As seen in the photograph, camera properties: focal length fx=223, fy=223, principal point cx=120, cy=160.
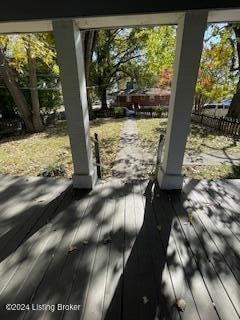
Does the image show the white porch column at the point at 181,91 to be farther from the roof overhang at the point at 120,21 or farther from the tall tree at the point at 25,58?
the tall tree at the point at 25,58

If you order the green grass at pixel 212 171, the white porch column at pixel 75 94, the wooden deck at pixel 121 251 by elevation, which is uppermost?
the white porch column at pixel 75 94

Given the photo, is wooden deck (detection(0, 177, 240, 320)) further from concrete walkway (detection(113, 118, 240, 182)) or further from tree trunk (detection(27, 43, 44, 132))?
tree trunk (detection(27, 43, 44, 132))

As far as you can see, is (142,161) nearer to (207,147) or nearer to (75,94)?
(207,147)

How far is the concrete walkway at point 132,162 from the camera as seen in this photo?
18.3 ft

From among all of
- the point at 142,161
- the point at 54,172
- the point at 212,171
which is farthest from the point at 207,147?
the point at 54,172

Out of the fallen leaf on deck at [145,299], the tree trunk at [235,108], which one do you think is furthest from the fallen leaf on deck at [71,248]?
the tree trunk at [235,108]

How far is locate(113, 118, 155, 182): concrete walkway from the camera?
220 inches

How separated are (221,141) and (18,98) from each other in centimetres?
964

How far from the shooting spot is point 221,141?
8633mm

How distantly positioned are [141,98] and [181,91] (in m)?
30.2

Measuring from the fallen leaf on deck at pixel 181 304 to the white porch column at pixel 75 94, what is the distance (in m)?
2.24

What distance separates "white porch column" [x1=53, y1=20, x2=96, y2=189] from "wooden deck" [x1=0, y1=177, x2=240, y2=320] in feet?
1.28

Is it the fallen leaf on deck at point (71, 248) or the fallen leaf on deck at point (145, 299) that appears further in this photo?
the fallen leaf on deck at point (71, 248)

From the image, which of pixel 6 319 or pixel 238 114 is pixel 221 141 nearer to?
pixel 238 114
